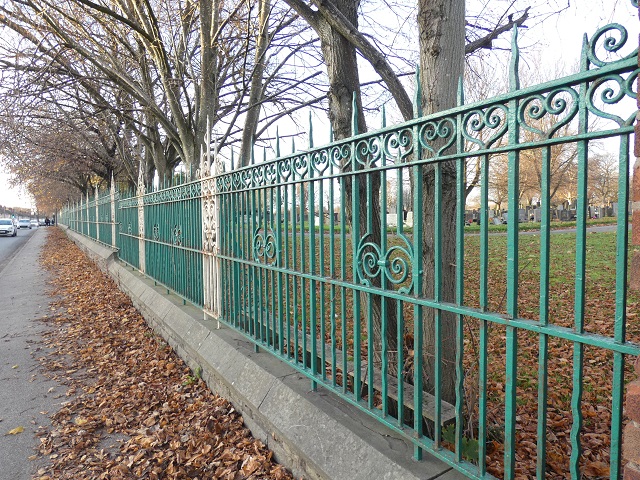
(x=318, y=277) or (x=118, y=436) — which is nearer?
(x=318, y=277)

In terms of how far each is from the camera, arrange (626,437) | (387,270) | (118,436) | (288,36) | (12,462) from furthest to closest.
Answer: (288,36)
(118,436)
(12,462)
(387,270)
(626,437)

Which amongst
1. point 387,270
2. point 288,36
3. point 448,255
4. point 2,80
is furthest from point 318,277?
point 2,80

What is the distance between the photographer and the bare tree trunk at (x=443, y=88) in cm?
295

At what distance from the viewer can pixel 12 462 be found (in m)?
3.34

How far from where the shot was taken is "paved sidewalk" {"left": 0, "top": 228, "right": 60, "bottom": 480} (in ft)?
11.3

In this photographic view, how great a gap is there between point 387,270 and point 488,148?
0.85m

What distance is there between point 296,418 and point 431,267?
1.37 m

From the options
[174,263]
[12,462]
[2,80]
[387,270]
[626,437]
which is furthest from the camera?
[2,80]

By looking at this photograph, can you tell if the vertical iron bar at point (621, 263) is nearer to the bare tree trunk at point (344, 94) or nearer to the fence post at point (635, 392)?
the fence post at point (635, 392)

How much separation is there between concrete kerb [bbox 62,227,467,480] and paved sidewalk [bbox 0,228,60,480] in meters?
1.47

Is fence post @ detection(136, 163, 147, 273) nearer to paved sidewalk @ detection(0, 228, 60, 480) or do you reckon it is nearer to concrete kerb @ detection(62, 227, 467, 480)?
paved sidewalk @ detection(0, 228, 60, 480)

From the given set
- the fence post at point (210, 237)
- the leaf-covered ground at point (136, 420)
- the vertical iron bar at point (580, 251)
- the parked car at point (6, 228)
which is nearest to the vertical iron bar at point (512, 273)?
the vertical iron bar at point (580, 251)

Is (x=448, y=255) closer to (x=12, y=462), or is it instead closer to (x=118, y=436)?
(x=118, y=436)

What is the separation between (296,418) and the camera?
2.97m
